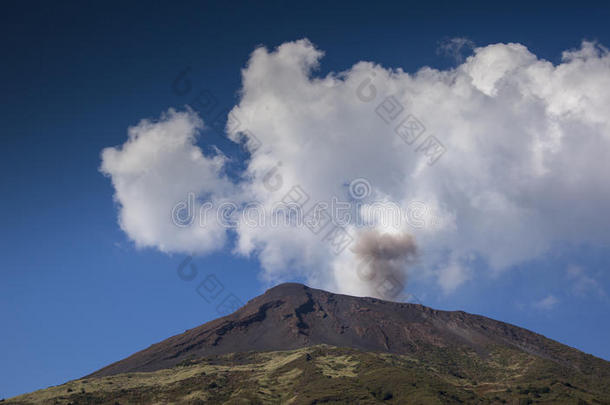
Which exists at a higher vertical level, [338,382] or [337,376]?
[337,376]

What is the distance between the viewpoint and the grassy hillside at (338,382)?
131750 millimetres

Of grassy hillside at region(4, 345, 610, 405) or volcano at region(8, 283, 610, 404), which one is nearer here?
grassy hillside at region(4, 345, 610, 405)

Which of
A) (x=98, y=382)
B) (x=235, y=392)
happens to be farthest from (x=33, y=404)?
(x=235, y=392)

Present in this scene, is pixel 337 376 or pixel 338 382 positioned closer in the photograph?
pixel 338 382

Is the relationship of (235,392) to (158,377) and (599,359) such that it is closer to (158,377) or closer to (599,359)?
(158,377)

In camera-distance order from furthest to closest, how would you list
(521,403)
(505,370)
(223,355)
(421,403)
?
(223,355) → (505,370) → (521,403) → (421,403)

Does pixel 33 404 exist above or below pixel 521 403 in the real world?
above

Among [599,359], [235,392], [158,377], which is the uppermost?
[158,377]

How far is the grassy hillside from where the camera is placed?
13175cm

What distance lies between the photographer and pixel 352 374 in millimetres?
149125

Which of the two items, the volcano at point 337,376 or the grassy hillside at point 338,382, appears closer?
the grassy hillside at point 338,382

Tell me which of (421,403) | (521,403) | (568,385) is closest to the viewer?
(421,403)

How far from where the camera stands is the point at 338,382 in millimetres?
139250

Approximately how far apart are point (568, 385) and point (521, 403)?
2732cm
